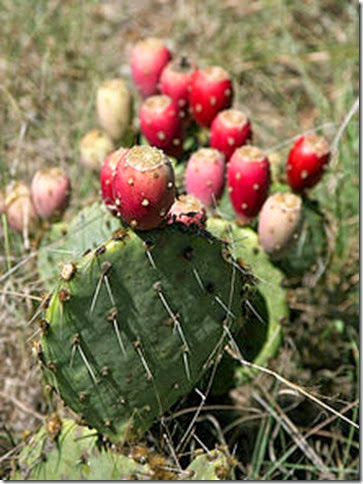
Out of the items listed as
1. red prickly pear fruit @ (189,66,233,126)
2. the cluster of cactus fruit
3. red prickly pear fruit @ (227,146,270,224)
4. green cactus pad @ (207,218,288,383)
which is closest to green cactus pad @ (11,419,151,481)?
the cluster of cactus fruit

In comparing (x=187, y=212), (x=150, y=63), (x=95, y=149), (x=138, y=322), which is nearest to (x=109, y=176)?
(x=187, y=212)

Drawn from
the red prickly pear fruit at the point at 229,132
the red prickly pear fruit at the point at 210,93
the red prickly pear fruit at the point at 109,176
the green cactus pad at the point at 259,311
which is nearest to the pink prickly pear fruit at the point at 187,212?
the red prickly pear fruit at the point at 109,176

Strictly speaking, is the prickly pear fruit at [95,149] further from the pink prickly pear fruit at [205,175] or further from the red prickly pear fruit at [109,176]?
the red prickly pear fruit at [109,176]

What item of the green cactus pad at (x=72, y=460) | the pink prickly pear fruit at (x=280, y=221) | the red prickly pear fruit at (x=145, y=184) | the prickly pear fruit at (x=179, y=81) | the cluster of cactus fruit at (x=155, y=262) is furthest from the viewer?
the prickly pear fruit at (x=179, y=81)

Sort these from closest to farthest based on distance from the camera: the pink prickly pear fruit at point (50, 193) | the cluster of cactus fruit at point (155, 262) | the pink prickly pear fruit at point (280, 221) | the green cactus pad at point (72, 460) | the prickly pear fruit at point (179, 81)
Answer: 1. the cluster of cactus fruit at point (155, 262)
2. the green cactus pad at point (72, 460)
3. the pink prickly pear fruit at point (280, 221)
4. the pink prickly pear fruit at point (50, 193)
5. the prickly pear fruit at point (179, 81)

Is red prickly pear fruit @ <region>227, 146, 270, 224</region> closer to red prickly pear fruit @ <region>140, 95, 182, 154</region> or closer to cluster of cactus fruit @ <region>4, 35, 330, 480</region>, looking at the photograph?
cluster of cactus fruit @ <region>4, 35, 330, 480</region>

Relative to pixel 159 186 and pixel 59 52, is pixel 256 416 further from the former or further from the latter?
pixel 59 52

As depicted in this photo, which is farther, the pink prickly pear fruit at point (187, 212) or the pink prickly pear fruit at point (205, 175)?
the pink prickly pear fruit at point (205, 175)
